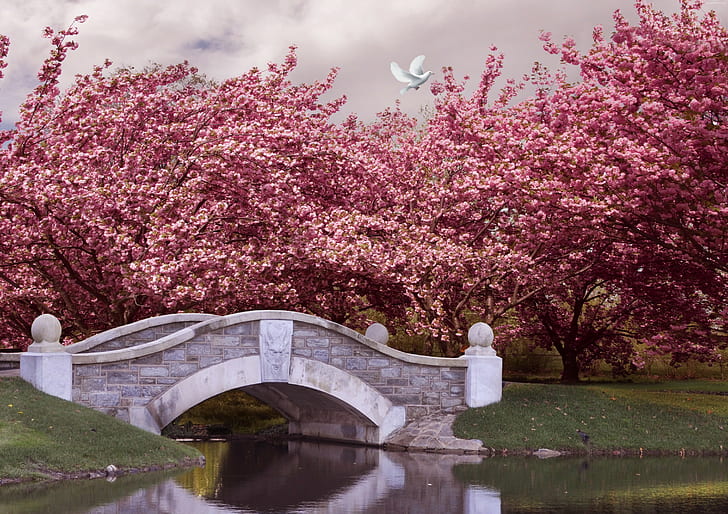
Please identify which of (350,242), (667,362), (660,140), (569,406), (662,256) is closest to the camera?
(660,140)

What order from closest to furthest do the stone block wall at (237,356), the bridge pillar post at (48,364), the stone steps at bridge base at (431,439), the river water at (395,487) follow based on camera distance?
the river water at (395,487) → the bridge pillar post at (48,364) → the stone block wall at (237,356) → the stone steps at bridge base at (431,439)

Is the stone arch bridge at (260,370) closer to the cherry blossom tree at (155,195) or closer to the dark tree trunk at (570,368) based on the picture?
the cherry blossom tree at (155,195)

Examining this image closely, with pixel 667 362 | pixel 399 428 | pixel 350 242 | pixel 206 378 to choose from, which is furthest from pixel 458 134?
pixel 667 362

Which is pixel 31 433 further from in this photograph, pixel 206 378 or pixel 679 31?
pixel 679 31

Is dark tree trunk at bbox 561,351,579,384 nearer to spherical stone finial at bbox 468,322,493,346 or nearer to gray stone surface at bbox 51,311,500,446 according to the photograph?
spherical stone finial at bbox 468,322,493,346

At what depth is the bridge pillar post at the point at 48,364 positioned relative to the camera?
50.4 feet

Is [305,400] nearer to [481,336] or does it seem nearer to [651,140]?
[481,336]

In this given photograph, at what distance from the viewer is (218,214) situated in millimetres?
20750

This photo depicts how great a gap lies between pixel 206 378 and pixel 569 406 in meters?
7.76

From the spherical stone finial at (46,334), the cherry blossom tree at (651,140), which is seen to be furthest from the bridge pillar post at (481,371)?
the spherical stone finial at (46,334)

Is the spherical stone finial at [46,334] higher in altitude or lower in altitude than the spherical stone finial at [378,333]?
lower

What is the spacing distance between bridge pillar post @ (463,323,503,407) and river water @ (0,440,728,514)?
2.01m

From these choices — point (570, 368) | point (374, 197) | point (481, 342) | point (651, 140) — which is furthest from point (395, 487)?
point (570, 368)

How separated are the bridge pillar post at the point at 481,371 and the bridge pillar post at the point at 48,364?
25.1 feet
